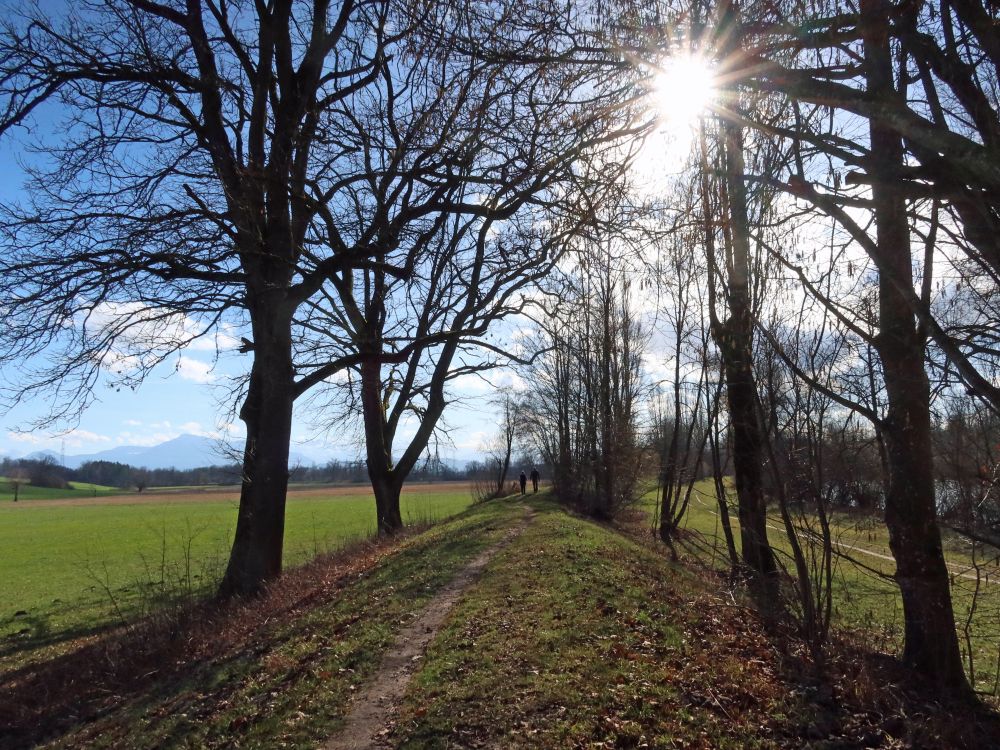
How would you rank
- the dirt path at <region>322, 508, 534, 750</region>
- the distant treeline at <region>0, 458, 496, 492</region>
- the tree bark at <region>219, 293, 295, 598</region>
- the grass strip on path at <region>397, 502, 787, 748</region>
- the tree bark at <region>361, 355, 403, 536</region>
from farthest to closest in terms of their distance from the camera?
1. the distant treeline at <region>0, 458, 496, 492</region>
2. the tree bark at <region>361, 355, 403, 536</region>
3. the tree bark at <region>219, 293, 295, 598</region>
4. the dirt path at <region>322, 508, 534, 750</region>
5. the grass strip on path at <region>397, 502, 787, 748</region>

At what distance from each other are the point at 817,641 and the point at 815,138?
525cm

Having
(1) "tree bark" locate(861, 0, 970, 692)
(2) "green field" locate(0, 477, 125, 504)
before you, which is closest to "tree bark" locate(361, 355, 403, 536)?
(1) "tree bark" locate(861, 0, 970, 692)

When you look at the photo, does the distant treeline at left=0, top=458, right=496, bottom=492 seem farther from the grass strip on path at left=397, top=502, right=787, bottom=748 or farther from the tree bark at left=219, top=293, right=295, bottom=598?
the grass strip on path at left=397, top=502, right=787, bottom=748

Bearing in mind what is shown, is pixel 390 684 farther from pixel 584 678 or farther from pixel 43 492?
pixel 43 492

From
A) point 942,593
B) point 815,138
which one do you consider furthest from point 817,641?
point 815,138

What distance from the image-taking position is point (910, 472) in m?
7.07

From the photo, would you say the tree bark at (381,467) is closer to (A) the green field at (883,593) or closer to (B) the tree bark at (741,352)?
(A) the green field at (883,593)

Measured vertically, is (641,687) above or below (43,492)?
above

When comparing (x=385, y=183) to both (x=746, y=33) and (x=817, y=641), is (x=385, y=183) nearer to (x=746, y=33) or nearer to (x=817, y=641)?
(x=746, y=33)

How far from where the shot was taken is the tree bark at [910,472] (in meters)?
6.55

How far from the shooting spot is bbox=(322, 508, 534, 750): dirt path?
5.38 meters

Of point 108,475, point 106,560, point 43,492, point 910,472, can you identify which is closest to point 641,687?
point 910,472

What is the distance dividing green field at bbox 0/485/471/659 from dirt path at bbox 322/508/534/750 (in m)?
4.29

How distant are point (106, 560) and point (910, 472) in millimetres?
33932
